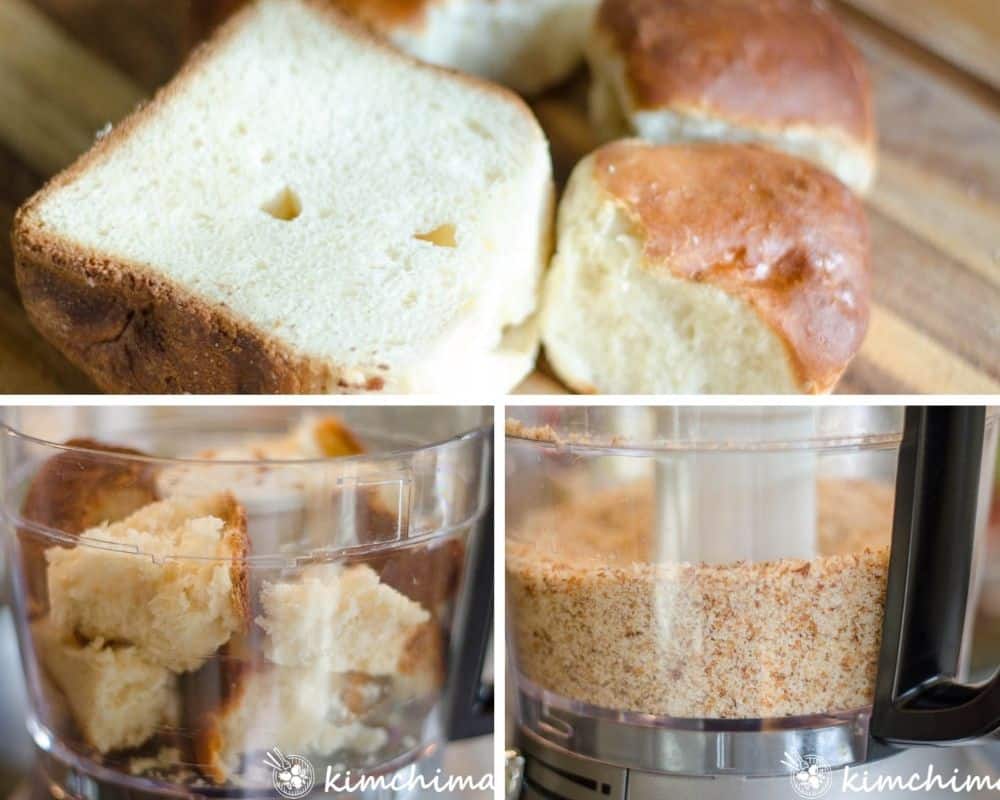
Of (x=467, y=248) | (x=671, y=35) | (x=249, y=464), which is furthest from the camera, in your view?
(x=671, y=35)

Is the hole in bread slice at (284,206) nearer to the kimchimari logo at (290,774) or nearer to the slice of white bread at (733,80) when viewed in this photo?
the slice of white bread at (733,80)

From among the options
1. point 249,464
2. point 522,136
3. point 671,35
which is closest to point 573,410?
point 249,464

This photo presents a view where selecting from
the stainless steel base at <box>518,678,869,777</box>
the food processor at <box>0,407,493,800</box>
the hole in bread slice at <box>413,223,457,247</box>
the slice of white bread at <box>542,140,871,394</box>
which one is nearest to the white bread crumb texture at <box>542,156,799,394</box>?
the slice of white bread at <box>542,140,871,394</box>

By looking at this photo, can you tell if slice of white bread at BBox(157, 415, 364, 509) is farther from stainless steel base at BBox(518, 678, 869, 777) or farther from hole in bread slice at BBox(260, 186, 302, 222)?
hole in bread slice at BBox(260, 186, 302, 222)

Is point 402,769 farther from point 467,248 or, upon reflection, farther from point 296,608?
point 467,248

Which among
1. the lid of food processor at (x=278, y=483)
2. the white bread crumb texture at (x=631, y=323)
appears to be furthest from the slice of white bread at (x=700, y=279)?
the lid of food processor at (x=278, y=483)
